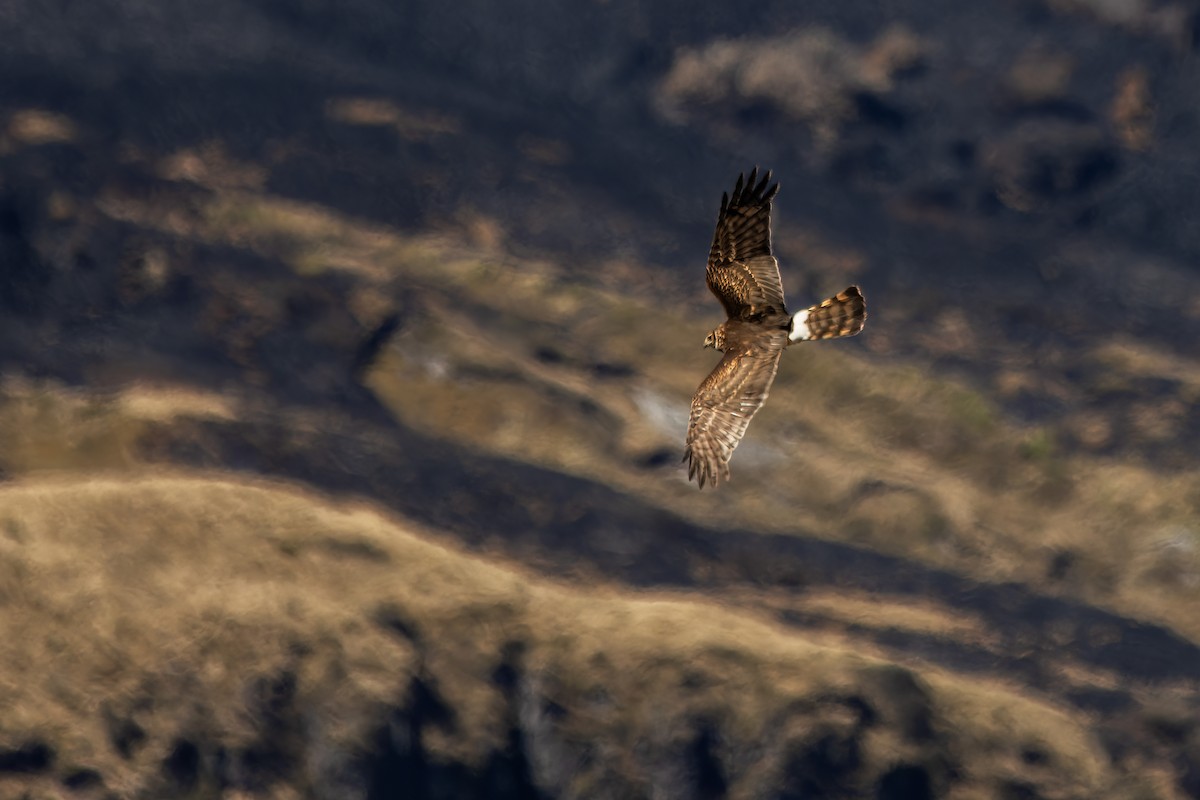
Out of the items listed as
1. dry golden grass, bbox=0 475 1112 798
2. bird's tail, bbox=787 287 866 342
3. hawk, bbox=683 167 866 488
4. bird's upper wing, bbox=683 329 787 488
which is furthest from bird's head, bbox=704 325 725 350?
dry golden grass, bbox=0 475 1112 798

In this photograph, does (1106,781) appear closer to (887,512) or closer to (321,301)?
(887,512)

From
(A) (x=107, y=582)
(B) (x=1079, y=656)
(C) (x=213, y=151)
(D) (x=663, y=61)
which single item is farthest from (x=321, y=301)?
(B) (x=1079, y=656)

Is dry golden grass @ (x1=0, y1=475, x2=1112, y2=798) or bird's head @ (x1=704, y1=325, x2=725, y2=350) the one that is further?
dry golden grass @ (x1=0, y1=475, x2=1112, y2=798)

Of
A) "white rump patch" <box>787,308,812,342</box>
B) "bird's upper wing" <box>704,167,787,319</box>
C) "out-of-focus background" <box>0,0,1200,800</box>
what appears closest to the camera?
"white rump patch" <box>787,308,812,342</box>

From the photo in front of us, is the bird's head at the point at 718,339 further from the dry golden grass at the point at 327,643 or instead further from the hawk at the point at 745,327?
the dry golden grass at the point at 327,643

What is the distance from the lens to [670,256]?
4484 cm

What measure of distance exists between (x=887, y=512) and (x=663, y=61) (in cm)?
1824

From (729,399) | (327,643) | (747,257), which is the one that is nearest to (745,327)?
(747,257)

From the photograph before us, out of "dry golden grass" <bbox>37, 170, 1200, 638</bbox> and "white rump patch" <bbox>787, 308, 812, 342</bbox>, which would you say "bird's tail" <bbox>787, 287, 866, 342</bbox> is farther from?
"dry golden grass" <bbox>37, 170, 1200, 638</bbox>

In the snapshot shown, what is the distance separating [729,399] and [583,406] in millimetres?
→ 20512

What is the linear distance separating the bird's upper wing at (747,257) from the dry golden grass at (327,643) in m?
18.0

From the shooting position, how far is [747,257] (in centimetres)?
2278

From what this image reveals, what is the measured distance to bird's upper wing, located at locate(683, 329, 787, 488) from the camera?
72.2ft

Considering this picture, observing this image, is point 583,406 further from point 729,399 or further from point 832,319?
point 832,319
